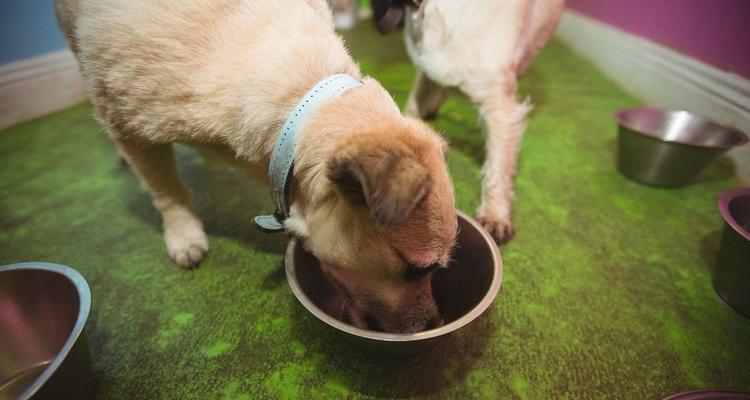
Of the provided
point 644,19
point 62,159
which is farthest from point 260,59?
point 644,19

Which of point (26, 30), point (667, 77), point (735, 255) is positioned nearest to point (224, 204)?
point (26, 30)

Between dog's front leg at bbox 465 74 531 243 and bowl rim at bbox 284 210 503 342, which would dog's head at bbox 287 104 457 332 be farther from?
dog's front leg at bbox 465 74 531 243

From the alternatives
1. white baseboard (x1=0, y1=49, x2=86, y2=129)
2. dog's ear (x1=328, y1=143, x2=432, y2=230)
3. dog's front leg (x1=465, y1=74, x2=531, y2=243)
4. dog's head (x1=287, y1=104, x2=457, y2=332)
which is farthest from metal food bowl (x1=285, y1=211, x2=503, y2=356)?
white baseboard (x1=0, y1=49, x2=86, y2=129)

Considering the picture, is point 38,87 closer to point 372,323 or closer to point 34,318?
point 34,318

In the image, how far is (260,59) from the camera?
4.03 ft

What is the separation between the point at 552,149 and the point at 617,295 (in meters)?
1.32

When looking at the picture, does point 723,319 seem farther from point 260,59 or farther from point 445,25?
point 260,59

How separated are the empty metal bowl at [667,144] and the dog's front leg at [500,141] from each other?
0.76 meters

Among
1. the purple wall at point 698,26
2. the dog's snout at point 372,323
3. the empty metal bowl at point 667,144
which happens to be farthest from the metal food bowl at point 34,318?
the purple wall at point 698,26

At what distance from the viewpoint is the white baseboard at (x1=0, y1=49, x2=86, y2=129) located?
284 centimetres

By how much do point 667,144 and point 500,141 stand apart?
97 centimetres

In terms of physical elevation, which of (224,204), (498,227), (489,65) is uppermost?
(489,65)

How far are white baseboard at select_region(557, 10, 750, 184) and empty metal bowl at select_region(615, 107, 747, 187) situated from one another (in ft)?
0.86

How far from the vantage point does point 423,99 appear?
117 inches
